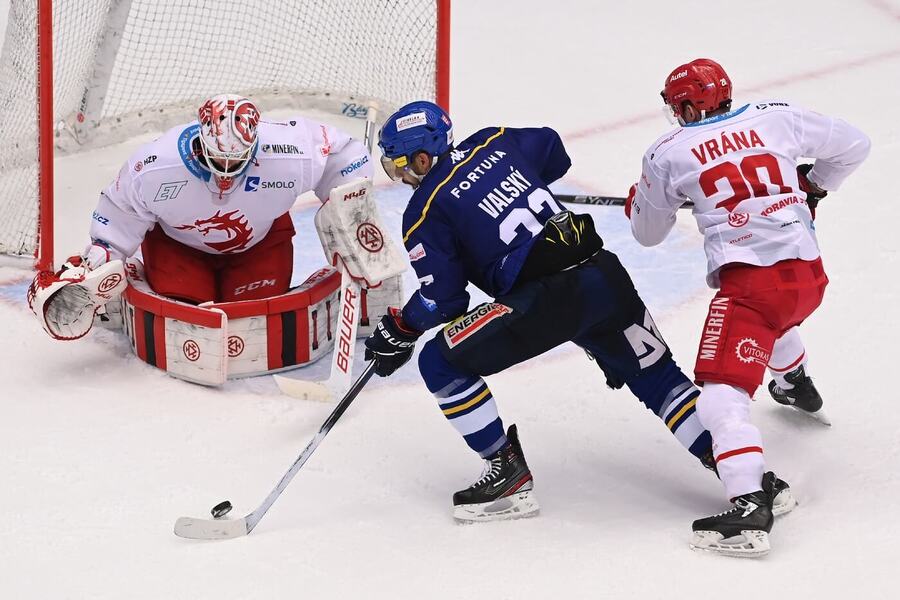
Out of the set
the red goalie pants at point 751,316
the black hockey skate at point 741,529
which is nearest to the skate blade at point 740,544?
the black hockey skate at point 741,529

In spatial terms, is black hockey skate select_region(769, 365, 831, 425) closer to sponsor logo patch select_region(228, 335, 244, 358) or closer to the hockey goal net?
sponsor logo patch select_region(228, 335, 244, 358)

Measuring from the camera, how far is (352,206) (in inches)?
147

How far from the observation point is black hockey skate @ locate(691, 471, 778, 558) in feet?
9.00

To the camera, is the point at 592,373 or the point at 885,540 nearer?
the point at 885,540

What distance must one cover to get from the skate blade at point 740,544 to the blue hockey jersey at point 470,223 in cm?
69

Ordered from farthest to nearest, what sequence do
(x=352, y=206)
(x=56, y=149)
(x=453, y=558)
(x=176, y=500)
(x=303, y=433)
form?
(x=56, y=149), (x=352, y=206), (x=303, y=433), (x=176, y=500), (x=453, y=558)

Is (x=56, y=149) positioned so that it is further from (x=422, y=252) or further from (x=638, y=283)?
(x=422, y=252)

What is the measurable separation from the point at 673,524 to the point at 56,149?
316cm

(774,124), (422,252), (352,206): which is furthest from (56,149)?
(774,124)

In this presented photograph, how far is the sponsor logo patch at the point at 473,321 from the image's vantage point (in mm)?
→ 2949

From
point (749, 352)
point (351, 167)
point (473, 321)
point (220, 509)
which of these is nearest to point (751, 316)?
point (749, 352)

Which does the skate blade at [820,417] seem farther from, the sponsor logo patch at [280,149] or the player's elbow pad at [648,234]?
the sponsor logo patch at [280,149]

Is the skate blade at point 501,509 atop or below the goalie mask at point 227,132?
below

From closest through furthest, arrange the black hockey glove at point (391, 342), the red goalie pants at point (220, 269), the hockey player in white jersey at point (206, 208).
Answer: the black hockey glove at point (391, 342) < the hockey player in white jersey at point (206, 208) < the red goalie pants at point (220, 269)
